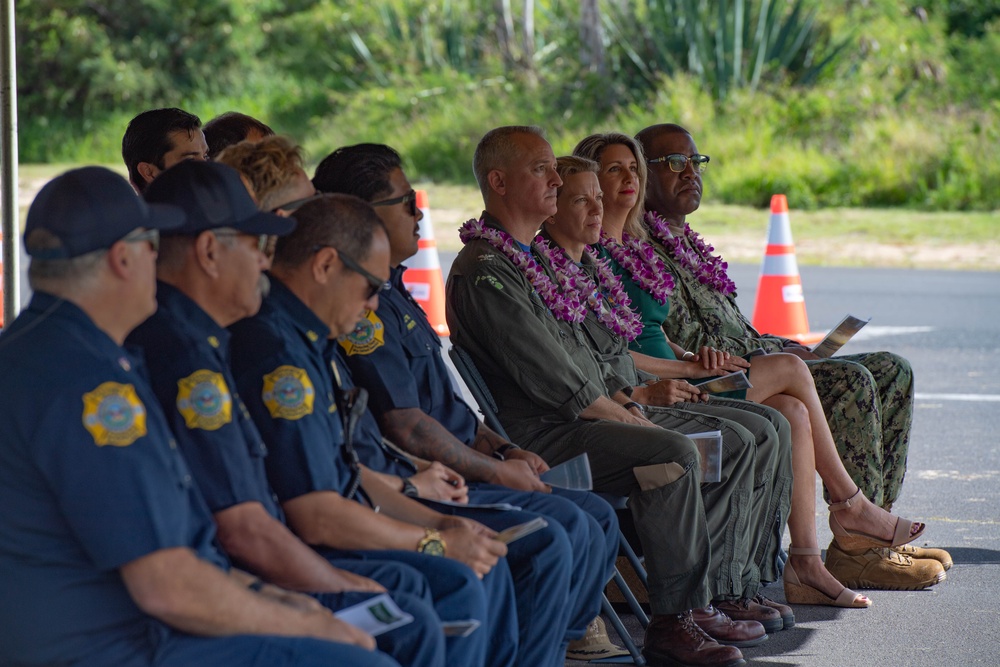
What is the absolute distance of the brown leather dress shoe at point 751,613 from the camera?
15.5ft

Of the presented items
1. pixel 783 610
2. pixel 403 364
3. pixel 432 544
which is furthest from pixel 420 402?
pixel 783 610

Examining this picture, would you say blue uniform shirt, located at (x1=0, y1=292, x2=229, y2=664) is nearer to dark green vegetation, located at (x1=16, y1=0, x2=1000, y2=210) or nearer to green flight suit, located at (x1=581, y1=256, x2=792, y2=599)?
green flight suit, located at (x1=581, y1=256, x2=792, y2=599)

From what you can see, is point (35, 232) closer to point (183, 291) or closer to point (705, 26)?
point (183, 291)

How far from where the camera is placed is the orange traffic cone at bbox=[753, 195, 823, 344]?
9656mm

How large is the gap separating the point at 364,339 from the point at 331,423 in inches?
25.6

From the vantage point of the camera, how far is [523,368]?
4.51 m

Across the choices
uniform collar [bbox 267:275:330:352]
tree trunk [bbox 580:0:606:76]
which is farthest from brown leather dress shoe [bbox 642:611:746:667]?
tree trunk [bbox 580:0:606:76]

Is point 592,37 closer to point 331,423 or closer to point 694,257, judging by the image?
point 694,257

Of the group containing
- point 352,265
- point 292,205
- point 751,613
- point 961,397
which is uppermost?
point 292,205

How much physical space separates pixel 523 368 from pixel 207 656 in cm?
219

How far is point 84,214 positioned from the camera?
95.3 inches

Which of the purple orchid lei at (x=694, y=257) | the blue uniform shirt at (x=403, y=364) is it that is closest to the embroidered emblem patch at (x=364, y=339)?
the blue uniform shirt at (x=403, y=364)

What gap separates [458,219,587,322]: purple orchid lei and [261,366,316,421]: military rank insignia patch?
1835mm

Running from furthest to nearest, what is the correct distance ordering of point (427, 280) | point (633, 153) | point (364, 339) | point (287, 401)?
point (427, 280), point (633, 153), point (364, 339), point (287, 401)
